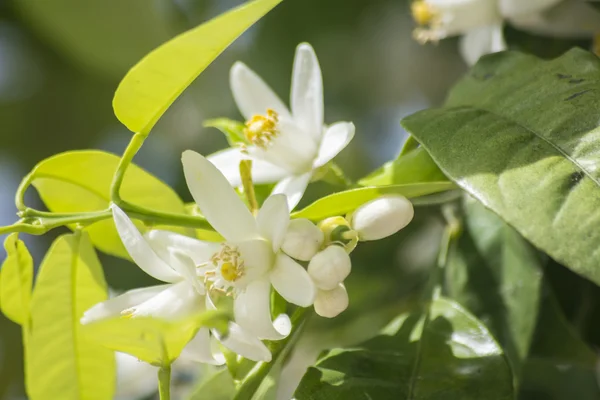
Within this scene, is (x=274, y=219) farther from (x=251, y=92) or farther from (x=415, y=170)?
(x=251, y=92)

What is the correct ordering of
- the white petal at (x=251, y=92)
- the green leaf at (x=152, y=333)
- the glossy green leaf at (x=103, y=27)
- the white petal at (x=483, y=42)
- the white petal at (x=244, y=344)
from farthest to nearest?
the glossy green leaf at (x=103, y=27)
the white petal at (x=483, y=42)
the white petal at (x=251, y=92)
the white petal at (x=244, y=344)
the green leaf at (x=152, y=333)

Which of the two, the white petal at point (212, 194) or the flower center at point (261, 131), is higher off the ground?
the white petal at point (212, 194)

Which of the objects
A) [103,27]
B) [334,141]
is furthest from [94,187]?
[103,27]

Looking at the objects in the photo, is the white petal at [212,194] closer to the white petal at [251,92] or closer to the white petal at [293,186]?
the white petal at [293,186]

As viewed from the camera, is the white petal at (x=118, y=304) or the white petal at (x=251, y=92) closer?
the white petal at (x=118, y=304)

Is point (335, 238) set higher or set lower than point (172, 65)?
lower

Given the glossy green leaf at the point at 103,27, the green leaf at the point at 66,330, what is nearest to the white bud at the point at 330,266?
the green leaf at the point at 66,330
